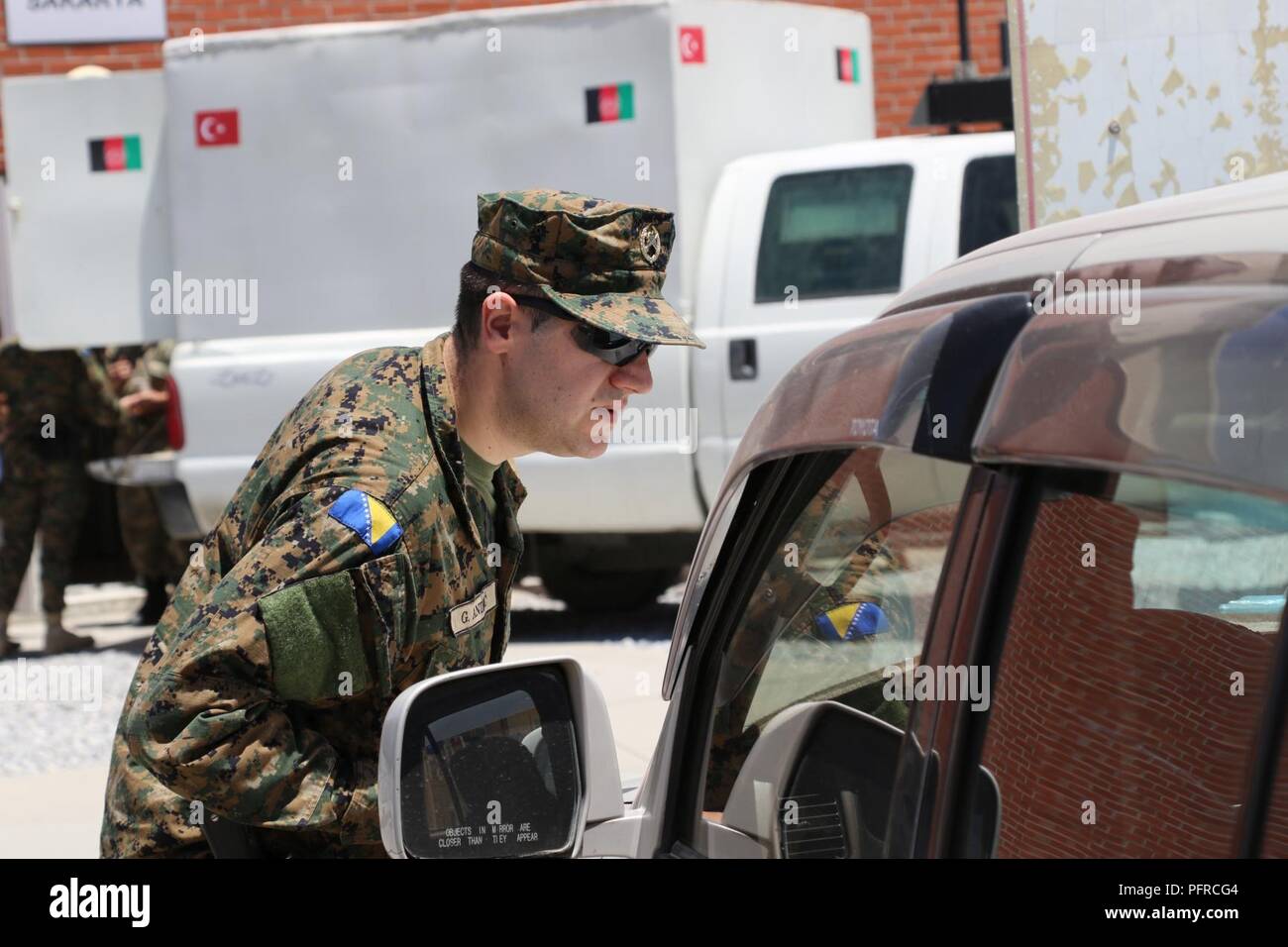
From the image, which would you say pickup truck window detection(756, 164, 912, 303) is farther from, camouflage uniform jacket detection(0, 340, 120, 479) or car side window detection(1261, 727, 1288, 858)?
car side window detection(1261, 727, 1288, 858)

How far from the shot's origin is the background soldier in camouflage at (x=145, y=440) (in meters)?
8.51

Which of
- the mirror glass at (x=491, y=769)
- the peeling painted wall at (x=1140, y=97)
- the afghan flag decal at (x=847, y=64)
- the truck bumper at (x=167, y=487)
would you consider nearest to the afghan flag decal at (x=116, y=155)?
the truck bumper at (x=167, y=487)

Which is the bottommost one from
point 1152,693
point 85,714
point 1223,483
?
point 85,714

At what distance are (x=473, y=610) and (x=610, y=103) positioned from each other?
5.08m

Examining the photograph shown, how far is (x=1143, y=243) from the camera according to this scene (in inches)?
51.7

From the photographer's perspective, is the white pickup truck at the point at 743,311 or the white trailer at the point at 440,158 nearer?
the white pickup truck at the point at 743,311

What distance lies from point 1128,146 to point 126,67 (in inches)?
332

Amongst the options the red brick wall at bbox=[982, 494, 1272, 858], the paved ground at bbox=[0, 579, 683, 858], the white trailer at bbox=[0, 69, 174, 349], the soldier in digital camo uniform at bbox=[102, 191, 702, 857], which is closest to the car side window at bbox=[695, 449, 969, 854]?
the red brick wall at bbox=[982, 494, 1272, 858]

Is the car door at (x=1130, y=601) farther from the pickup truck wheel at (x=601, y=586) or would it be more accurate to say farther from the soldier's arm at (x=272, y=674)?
the pickup truck wheel at (x=601, y=586)

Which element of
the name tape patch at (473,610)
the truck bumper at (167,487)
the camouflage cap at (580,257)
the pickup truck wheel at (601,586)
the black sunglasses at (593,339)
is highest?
the camouflage cap at (580,257)

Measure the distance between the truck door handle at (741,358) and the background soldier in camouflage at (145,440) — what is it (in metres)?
2.96

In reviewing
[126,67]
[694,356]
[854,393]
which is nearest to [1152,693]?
[854,393]
